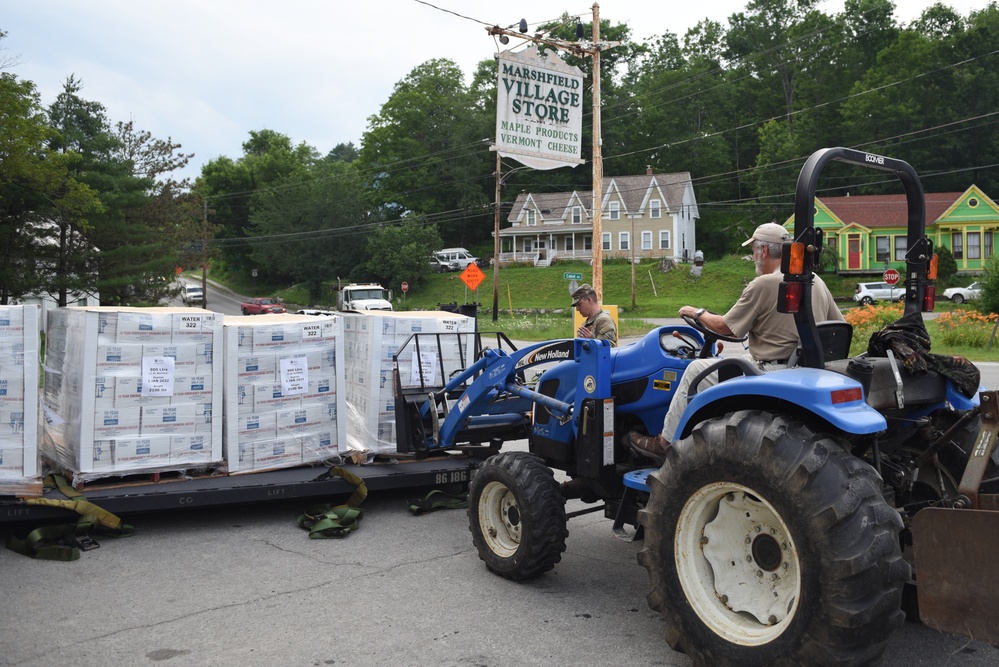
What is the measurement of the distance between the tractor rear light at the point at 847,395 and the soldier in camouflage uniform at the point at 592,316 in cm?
379

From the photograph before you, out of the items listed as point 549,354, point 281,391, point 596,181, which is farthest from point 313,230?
point 549,354

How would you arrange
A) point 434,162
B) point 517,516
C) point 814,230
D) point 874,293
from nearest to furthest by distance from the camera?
point 814,230
point 517,516
point 874,293
point 434,162

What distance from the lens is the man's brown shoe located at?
5.06m

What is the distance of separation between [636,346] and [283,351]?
330cm

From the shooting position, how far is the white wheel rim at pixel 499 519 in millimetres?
5578

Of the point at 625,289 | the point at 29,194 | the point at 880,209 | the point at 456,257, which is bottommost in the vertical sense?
the point at 625,289

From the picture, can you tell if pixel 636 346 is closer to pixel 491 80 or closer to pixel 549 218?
pixel 549 218

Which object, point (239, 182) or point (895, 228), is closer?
point (895, 228)

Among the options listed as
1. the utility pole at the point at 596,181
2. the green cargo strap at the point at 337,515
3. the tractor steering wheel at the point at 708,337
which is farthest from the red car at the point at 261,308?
the tractor steering wheel at the point at 708,337

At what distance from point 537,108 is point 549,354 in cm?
1380

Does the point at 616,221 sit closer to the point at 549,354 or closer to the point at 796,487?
the point at 549,354

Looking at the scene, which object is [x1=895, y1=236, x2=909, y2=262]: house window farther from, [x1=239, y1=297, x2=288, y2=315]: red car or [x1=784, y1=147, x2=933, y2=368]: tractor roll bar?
[x1=784, y1=147, x2=933, y2=368]: tractor roll bar

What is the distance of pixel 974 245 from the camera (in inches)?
2333

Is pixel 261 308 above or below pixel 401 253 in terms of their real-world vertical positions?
below
